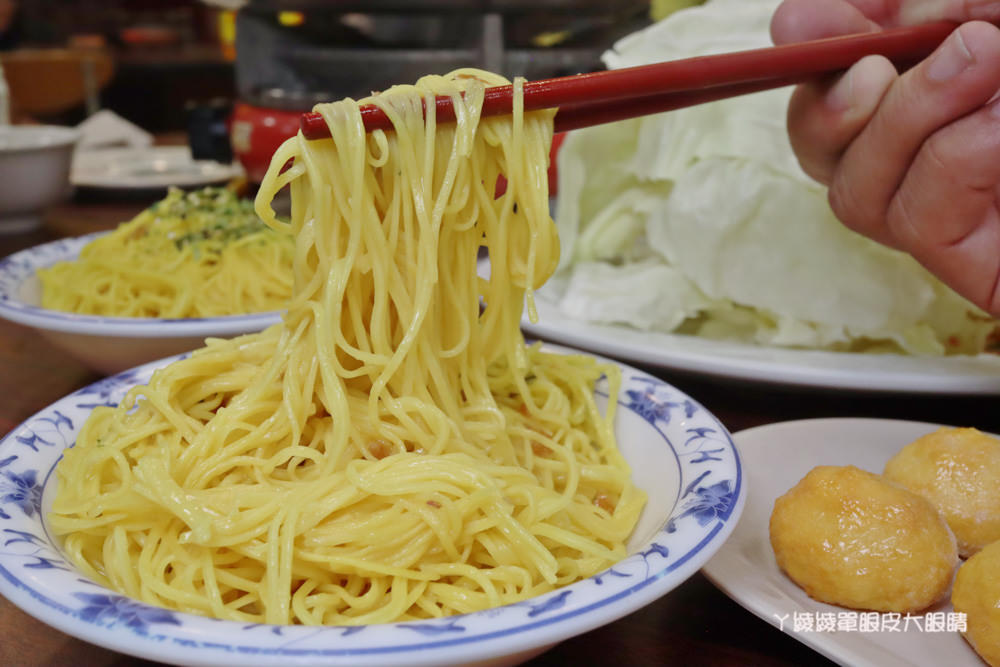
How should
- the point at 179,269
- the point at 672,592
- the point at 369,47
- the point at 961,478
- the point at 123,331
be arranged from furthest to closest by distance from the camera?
the point at 369,47
the point at 179,269
the point at 123,331
the point at 961,478
the point at 672,592

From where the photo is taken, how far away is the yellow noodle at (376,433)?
3.46ft

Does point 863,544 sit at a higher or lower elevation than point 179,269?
lower

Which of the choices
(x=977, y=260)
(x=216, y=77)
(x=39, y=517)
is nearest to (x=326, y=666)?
(x=39, y=517)

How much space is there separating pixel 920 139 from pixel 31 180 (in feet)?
10.6

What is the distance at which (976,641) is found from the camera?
1022 mm

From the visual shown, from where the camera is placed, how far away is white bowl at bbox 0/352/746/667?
77cm

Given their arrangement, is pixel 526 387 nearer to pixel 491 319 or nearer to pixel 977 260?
pixel 491 319

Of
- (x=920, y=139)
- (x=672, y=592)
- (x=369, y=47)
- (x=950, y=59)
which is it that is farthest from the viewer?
(x=369, y=47)

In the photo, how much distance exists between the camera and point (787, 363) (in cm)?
182

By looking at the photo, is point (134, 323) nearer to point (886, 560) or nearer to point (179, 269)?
point (179, 269)

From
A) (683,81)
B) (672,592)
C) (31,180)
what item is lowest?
A: (672,592)

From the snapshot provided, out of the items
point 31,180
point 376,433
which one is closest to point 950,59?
point 376,433

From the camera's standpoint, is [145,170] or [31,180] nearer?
[31,180]

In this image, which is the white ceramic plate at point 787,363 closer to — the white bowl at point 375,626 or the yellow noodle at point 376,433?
the yellow noodle at point 376,433
